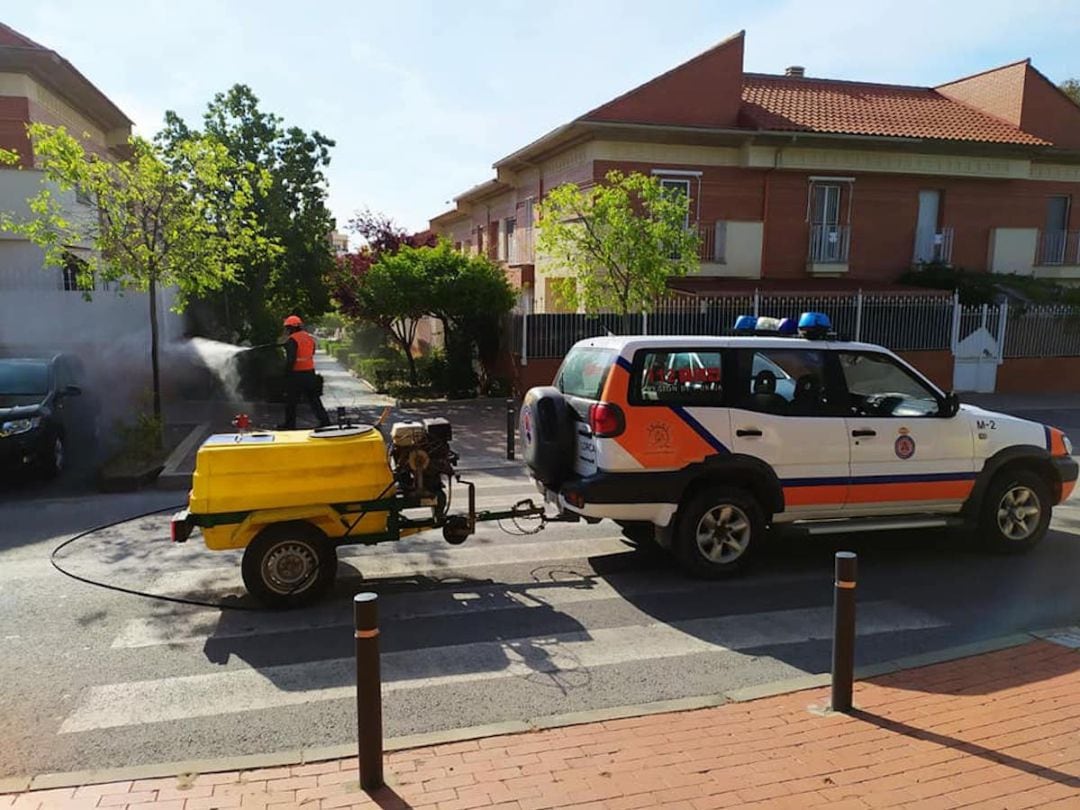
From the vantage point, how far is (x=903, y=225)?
74.1ft

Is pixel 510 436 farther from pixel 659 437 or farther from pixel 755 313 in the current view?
pixel 755 313

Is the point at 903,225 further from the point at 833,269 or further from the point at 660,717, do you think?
the point at 660,717

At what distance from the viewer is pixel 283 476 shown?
559cm

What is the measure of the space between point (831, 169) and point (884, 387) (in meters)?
16.3

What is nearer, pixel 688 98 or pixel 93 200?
pixel 93 200

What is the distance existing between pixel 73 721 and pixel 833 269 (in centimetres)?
2117

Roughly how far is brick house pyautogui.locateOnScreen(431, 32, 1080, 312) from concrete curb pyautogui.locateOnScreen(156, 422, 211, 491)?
36.2 feet

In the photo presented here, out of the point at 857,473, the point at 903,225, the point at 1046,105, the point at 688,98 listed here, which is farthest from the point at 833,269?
the point at 857,473

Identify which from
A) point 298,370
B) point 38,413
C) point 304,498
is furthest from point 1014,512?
point 38,413

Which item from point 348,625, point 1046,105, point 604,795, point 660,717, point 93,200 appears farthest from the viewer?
point 1046,105

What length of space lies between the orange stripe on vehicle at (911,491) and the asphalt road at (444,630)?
1.97 feet

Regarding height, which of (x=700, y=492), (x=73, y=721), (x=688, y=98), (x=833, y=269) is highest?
(x=688, y=98)

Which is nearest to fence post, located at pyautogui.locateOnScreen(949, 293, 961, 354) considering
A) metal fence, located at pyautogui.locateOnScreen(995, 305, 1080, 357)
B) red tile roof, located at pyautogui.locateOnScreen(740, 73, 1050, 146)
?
metal fence, located at pyautogui.locateOnScreen(995, 305, 1080, 357)

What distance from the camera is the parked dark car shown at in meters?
9.91
